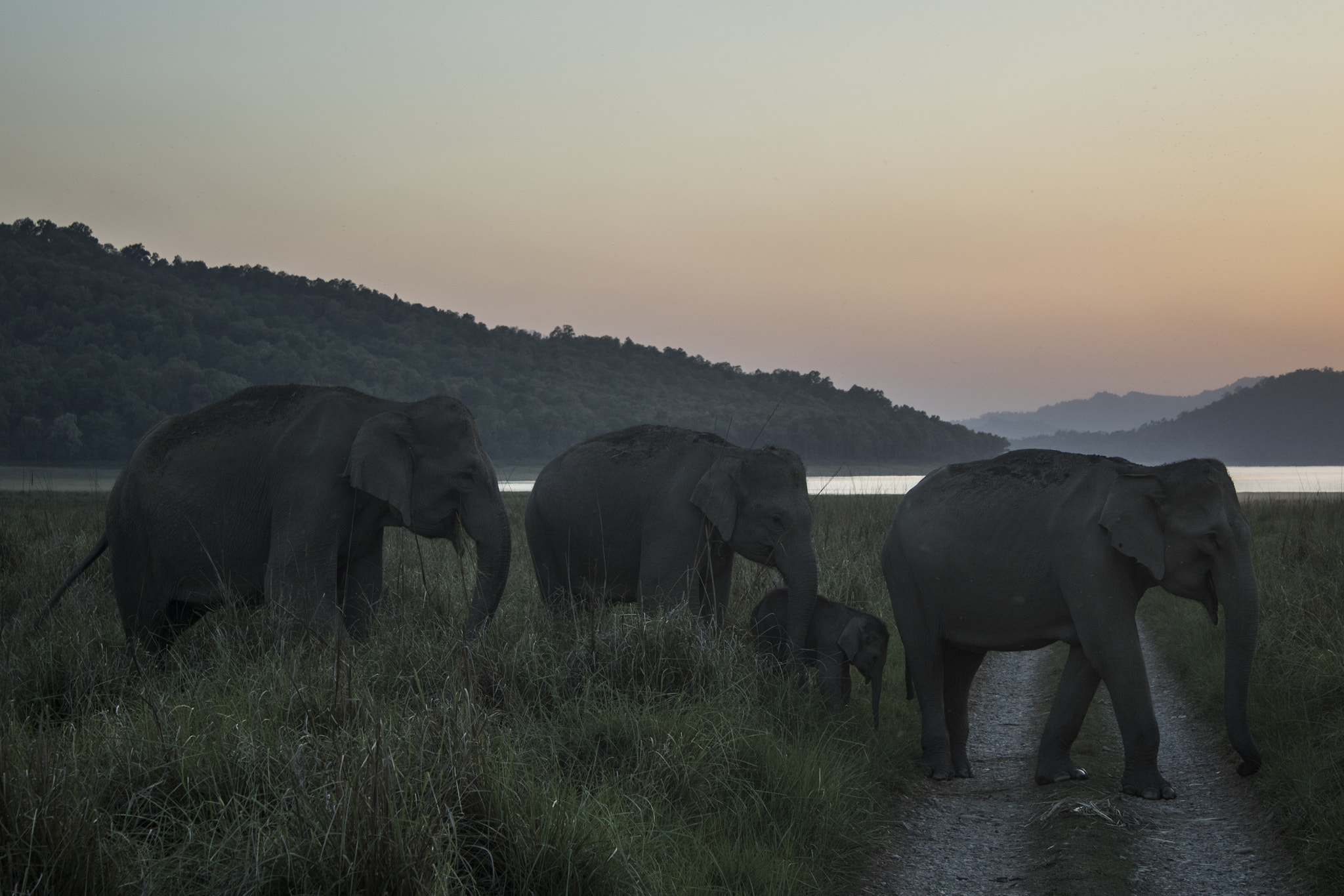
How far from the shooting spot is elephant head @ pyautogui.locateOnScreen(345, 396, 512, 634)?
8.35 m

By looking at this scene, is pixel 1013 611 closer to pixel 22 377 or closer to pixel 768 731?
pixel 768 731

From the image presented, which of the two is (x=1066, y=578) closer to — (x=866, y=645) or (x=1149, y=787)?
(x=1149, y=787)

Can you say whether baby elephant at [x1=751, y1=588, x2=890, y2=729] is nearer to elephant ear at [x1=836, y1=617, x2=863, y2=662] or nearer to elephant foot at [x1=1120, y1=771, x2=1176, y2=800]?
elephant ear at [x1=836, y1=617, x2=863, y2=662]

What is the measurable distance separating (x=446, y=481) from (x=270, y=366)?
99.5m

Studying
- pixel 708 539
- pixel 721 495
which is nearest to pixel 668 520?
pixel 708 539

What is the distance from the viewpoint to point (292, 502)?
8.36 m

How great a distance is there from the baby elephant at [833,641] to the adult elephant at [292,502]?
2.29m

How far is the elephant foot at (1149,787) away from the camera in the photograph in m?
6.41

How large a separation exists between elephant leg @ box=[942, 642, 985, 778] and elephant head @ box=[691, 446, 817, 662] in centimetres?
128

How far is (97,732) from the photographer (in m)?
4.98

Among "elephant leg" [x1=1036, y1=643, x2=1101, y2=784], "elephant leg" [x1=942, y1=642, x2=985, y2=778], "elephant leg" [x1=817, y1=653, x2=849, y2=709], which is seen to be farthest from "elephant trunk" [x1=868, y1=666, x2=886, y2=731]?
"elephant leg" [x1=1036, y1=643, x2=1101, y2=784]

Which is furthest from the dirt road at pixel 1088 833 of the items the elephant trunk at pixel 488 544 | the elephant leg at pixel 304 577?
the elephant leg at pixel 304 577

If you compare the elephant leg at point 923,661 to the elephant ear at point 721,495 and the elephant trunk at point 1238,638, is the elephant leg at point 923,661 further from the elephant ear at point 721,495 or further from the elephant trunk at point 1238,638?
the elephant trunk at point 1238,638

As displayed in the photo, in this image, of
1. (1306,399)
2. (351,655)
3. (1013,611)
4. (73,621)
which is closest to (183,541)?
(73,621)
